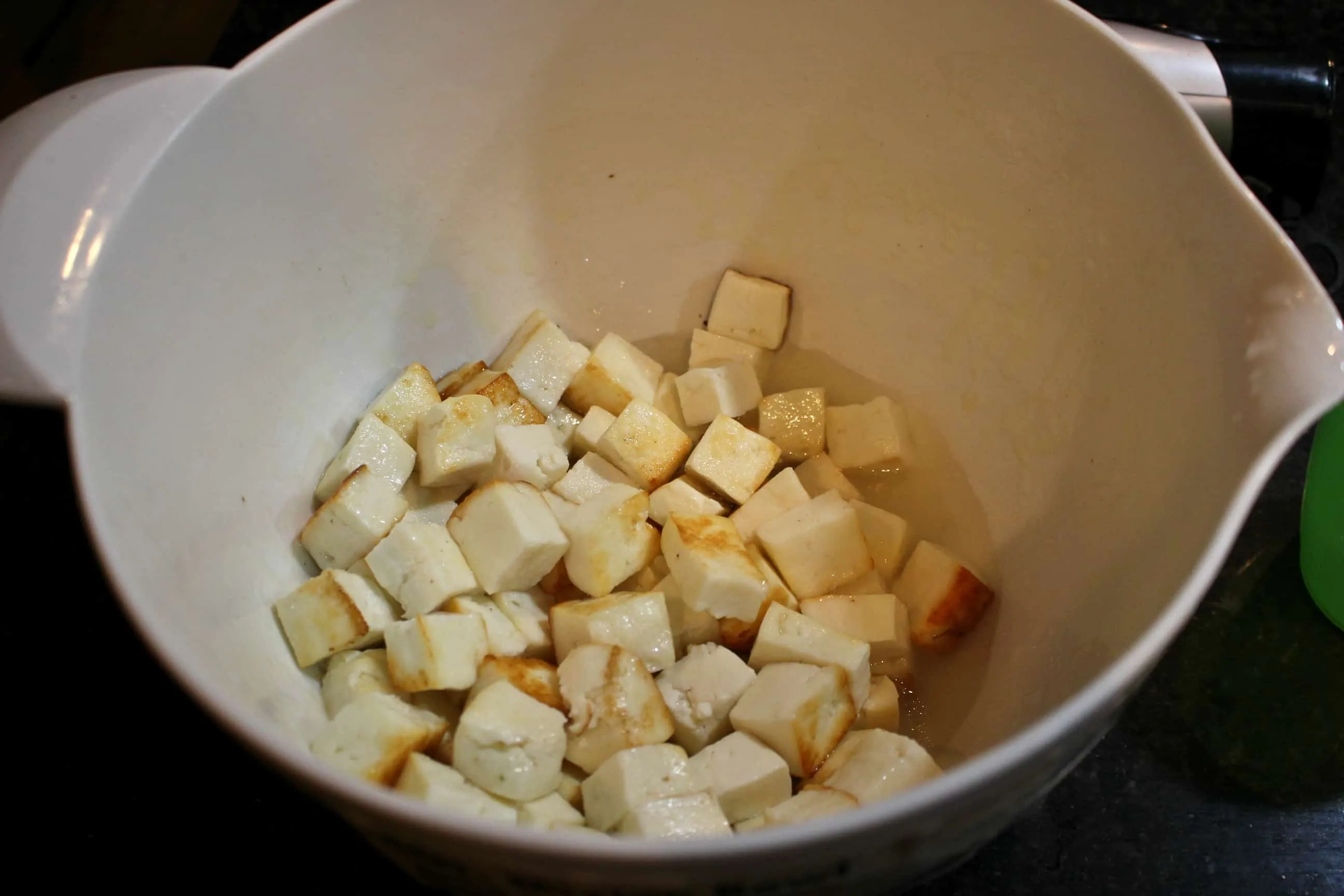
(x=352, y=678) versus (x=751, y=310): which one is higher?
(x=751, y=310)

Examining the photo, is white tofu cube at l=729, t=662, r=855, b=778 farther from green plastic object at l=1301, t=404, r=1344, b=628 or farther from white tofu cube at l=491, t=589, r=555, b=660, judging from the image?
green plastic object at l=1301, t=404, r=1344, b=628

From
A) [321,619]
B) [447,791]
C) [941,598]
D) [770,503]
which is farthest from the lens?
[770,503]

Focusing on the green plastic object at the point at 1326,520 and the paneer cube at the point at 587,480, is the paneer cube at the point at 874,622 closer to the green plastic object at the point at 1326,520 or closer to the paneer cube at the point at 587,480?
the paneer cube at the point at 587,480

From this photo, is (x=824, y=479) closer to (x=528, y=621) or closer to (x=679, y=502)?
(x=679, y=502)

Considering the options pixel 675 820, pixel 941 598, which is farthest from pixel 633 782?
pixel 941 598

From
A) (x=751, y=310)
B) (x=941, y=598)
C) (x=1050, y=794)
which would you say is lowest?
(x=1050, y=794)

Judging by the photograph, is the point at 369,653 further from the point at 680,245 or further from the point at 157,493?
the point at 680,245

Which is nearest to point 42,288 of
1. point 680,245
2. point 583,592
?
point 583,592
